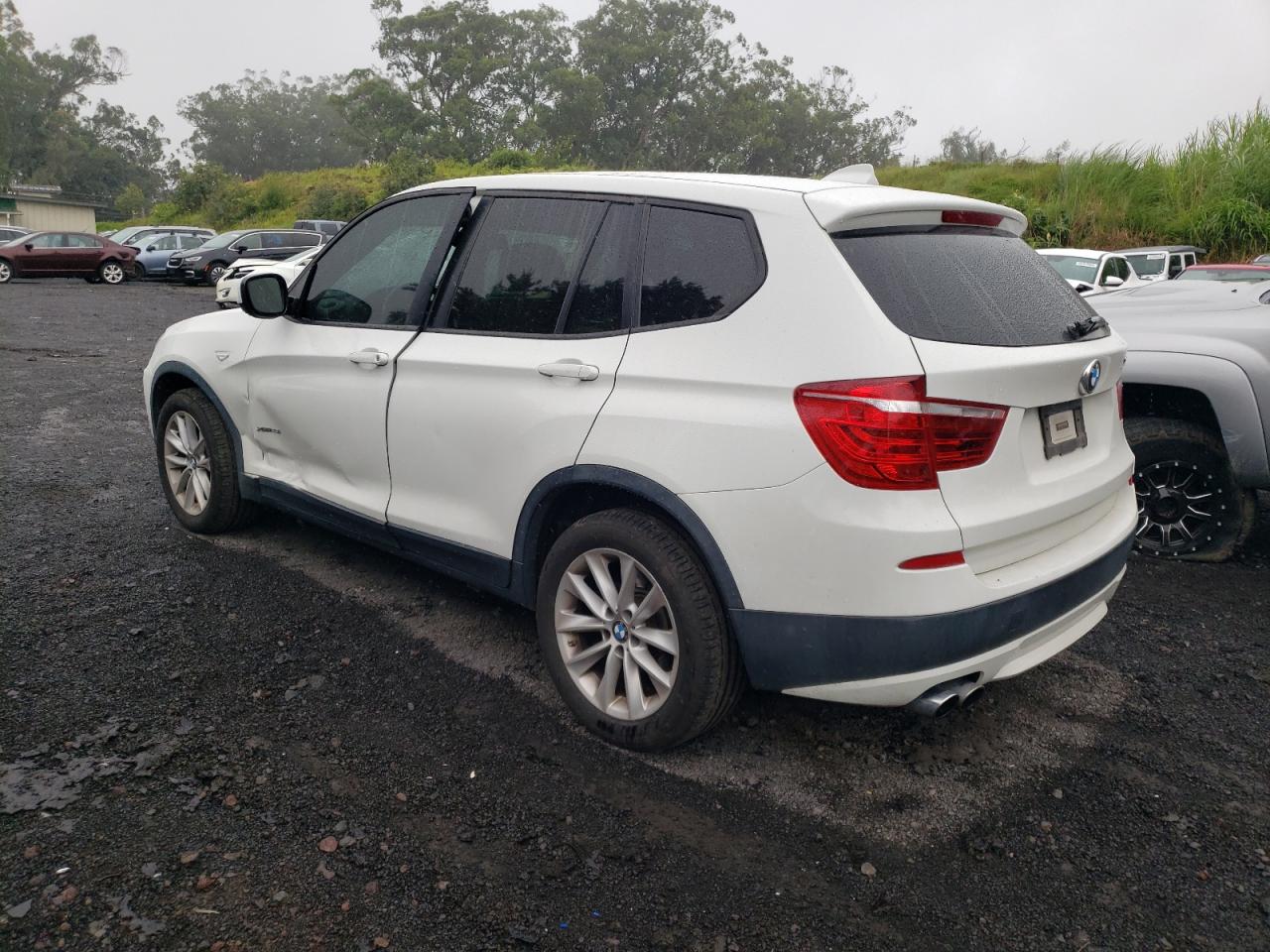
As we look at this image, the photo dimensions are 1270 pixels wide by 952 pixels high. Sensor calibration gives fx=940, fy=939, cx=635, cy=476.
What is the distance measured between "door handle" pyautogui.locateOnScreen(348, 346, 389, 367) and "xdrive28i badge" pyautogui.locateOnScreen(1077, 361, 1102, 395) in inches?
94.9

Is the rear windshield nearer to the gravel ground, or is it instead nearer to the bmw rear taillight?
the bmw rear taillight

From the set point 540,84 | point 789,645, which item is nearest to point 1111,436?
point 789,645

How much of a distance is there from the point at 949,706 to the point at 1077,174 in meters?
23.4

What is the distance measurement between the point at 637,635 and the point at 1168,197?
882 inches

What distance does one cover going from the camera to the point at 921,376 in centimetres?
241

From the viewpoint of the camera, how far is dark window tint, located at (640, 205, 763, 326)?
2.73m

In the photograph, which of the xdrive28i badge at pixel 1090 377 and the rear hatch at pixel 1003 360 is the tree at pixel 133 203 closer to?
the rear hatch at pixel 1003 360

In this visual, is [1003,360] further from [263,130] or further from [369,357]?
[263,130]

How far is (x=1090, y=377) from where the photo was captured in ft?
9.46

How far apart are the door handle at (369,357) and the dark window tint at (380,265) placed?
0.49 feet

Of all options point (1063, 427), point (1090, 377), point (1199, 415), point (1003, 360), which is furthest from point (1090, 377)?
point (1199, 415)

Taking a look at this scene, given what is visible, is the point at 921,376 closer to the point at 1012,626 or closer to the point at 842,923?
the point at 1012,626

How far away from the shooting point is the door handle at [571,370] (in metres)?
2.90

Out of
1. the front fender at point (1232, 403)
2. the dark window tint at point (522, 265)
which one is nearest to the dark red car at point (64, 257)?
the dark window tint at point (522, 265)
